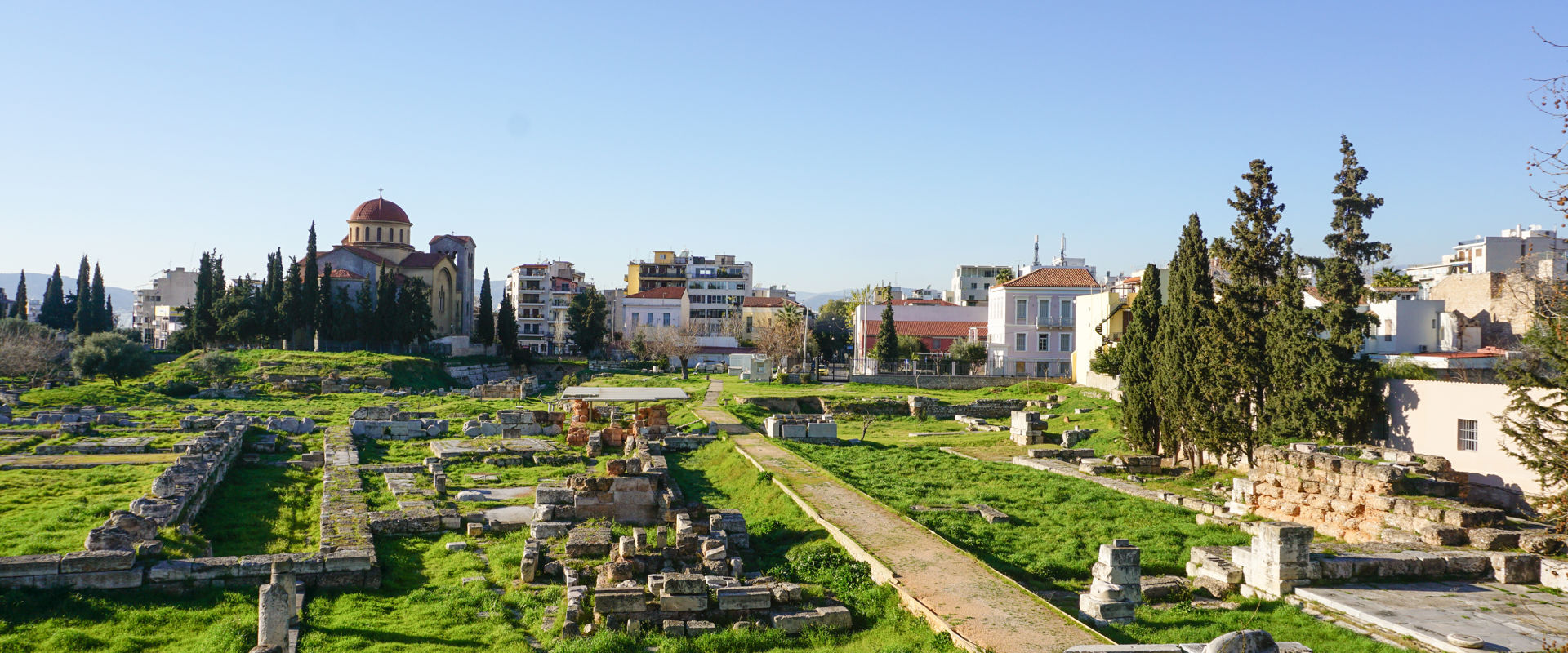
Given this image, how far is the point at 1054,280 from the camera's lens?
58.2 m

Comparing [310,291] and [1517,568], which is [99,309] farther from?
[1517,568]

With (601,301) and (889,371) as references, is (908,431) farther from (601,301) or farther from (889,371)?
(601,301)

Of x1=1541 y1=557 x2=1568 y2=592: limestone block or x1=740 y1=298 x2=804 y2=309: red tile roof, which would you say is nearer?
x1=1541 y1=557 x2=1568 y2=592: limestone block

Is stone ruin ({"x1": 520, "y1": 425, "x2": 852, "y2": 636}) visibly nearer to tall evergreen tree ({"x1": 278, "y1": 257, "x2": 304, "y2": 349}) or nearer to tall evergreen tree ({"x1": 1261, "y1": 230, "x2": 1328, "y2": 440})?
tall evergreen tree ({"x1": 1261, "y1": 230, "x2": 1328, "y2": 440})

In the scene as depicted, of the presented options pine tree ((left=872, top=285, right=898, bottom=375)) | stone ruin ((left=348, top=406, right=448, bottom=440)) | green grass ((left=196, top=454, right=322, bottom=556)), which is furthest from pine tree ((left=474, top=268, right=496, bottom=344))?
green grass ((left=196, top=454, right=322, bottom=556))

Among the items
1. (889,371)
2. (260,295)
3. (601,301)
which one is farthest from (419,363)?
(889,371)

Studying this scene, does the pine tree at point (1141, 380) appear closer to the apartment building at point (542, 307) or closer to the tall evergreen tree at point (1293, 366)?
the tall evergreen tree at point (1293, 366)

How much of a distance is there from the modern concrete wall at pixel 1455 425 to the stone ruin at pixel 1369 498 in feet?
2.06

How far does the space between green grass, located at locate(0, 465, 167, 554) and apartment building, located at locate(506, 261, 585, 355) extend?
270 ft

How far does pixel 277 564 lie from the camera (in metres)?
13.9

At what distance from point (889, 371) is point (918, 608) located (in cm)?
4843

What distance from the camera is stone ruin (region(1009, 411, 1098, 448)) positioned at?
33.6 meters

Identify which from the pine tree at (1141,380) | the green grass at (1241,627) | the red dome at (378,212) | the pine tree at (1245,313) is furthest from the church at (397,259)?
the green grass at (1241,627)

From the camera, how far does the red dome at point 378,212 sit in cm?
8644
